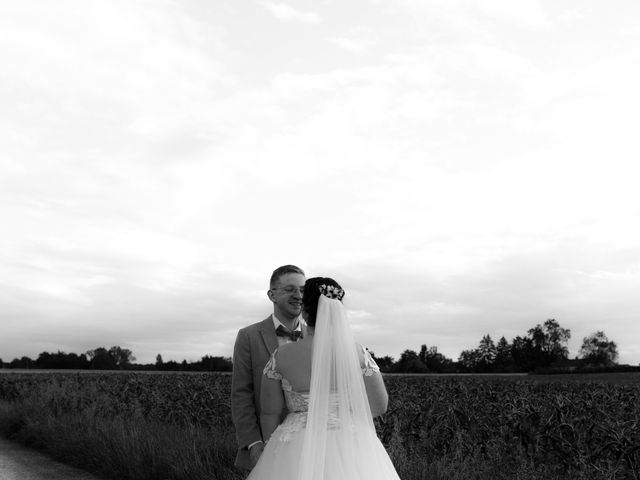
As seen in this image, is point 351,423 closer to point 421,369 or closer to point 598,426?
point 598,426

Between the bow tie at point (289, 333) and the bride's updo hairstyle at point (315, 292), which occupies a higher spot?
the bride's updo hairstyle at point (315, 292)

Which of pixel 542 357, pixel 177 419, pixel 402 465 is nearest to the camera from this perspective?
pixel 402 465

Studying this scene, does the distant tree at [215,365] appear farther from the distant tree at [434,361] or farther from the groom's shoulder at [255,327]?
the groom's shoulder at [255,327]

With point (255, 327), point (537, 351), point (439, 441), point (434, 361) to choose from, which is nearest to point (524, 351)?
point (537, 351)

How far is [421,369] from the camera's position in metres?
65.7

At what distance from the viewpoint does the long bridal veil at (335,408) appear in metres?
4.26

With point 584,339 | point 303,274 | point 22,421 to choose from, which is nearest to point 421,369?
point 22,421

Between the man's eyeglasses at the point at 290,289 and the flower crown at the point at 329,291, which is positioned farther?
the man's eyeglasses at the point at 290,289

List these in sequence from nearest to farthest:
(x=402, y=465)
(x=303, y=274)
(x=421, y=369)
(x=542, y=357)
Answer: (x=303, y=274) < (x=402, y=465) < (x=421, y=369) < (x=542, y=357)

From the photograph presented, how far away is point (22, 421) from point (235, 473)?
10625 millimetres

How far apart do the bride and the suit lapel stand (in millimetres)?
574

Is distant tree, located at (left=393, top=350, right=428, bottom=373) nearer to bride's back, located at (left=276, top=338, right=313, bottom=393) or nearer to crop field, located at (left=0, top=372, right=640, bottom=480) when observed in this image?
crop field, located at (left=0, top=372, right=640, bottom=480)

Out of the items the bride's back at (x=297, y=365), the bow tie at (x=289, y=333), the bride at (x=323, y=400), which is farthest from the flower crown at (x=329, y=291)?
the bow tie at (x=289, y=333)

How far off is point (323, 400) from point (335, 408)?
0.41ft
